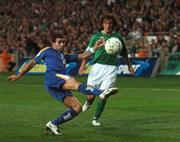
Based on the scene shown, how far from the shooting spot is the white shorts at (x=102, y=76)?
14.0 meters

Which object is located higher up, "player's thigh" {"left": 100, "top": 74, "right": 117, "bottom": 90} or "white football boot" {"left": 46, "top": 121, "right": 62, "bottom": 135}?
"player's thigh" {"left": 100, "top": 74, "right": 117, "bottom": 90}

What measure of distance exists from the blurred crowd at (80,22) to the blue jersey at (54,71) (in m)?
24.9

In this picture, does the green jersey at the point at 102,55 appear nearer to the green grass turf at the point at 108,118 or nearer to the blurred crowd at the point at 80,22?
the green grass turf at the point at 108,118

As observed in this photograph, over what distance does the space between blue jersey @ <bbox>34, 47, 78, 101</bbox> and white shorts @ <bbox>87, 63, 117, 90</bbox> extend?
1999 mm

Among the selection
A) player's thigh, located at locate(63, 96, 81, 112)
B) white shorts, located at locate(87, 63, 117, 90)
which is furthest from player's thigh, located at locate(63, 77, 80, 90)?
white shorts, located at locate(87, 63, 117, 90)

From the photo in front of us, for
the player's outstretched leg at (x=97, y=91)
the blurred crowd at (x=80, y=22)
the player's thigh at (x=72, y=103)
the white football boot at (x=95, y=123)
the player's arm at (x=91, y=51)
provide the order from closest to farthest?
the player's outstretched leg at (x=97, y=91)
the player's thigh at (x=72, y=103)
the player's arm at (x=91, y=51)
the white football boot at (x=95, y=123)
the blurred crowd at (x=80, y=22)

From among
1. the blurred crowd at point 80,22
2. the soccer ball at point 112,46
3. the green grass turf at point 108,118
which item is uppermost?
the soccer ball at point 112,46

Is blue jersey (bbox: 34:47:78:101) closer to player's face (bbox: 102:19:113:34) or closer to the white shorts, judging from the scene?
player's face (bbox: 102:19:113:34)

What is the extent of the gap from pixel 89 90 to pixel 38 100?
971cm

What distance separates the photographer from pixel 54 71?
1204 centimetres

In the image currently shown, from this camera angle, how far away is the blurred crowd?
1610 inches

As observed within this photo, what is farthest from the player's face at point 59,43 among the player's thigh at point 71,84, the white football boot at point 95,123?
the white football boot at point 95,123

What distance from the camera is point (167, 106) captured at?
18516 mm

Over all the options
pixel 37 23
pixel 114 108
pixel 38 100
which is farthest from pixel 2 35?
pixel 114 108
